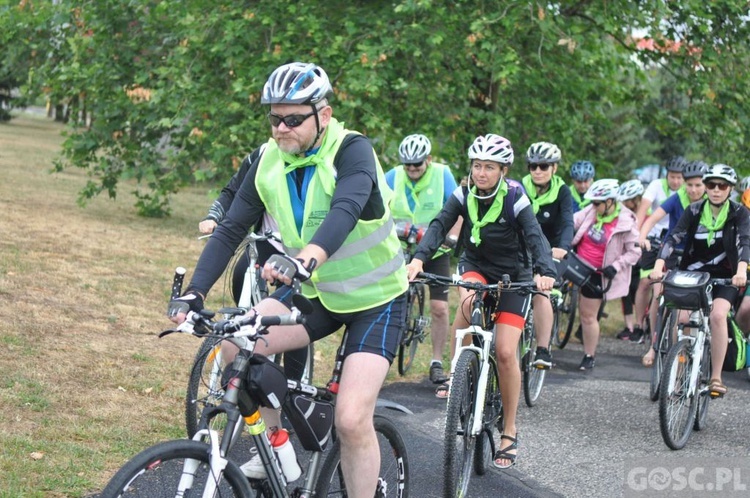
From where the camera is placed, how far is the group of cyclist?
4.02 m

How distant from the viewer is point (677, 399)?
739 cm

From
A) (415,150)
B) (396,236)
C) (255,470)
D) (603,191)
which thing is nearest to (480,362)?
(396,236)

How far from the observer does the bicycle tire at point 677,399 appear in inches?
279

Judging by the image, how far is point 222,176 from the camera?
50.1ft

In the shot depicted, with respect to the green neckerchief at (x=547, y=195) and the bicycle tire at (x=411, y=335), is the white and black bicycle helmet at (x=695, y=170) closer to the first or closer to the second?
the green neckerchief at (x=547, y=195)

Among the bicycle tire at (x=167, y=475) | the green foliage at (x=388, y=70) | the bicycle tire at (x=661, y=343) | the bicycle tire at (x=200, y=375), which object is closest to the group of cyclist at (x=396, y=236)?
the bicycle tire at (x=167, y=475)

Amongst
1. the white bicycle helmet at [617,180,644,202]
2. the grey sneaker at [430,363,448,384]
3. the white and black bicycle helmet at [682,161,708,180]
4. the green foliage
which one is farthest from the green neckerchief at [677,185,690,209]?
the green foliage

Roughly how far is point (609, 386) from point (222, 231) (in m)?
6.17

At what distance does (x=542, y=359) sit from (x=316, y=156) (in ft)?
16.0

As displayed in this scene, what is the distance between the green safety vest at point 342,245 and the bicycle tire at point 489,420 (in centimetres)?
197

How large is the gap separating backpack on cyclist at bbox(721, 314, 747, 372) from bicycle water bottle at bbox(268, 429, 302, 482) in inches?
201

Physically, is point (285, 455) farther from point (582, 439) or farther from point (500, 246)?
point (582, 439)

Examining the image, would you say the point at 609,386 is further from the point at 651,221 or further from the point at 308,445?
the point at 308,445

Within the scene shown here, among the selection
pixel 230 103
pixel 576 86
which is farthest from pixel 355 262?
pixel 576 86
